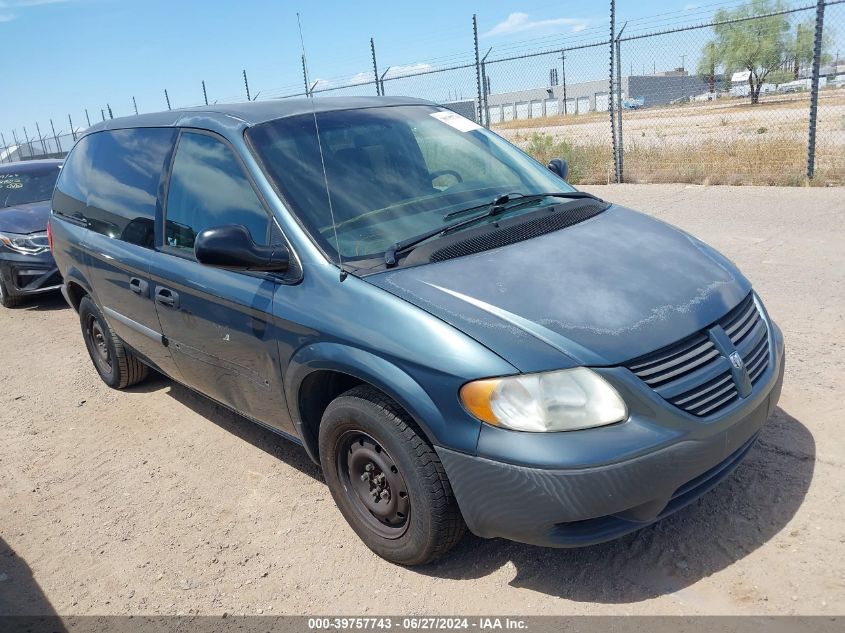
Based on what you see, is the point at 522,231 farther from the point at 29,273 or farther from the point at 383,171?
the point at 29,273

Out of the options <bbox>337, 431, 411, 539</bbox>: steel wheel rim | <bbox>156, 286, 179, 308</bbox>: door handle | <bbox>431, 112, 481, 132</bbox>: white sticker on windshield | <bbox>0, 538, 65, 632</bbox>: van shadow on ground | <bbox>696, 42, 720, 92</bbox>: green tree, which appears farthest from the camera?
<bbox>696, 42, 720, 92</bbox>: green tree

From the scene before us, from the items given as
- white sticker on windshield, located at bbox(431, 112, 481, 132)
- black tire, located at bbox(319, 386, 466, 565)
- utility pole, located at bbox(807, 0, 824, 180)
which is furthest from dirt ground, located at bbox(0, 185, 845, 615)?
Answer: utility pole, located at bbox(807, 0, 824, 180)

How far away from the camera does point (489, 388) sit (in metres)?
2.35

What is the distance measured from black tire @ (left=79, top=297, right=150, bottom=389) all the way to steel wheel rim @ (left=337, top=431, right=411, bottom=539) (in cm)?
260

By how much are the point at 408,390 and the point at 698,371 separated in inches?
40.8

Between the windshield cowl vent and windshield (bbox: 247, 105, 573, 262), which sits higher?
windshield (bbox: 247, 105, 573, 262)

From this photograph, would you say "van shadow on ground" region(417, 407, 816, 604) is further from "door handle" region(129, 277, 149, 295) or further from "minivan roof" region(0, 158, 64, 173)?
"minivan roof" region(0, 158, 64, 173)

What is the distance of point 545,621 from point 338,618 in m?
0.78

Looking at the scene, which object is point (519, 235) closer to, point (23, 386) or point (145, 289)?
point (145, 289)

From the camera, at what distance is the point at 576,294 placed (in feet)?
8.57

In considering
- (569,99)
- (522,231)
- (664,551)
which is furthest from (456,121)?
(569,99)

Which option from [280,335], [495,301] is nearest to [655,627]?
[495,301]

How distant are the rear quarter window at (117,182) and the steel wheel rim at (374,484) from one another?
5.94 ft

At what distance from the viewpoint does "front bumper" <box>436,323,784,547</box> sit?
7.47 feet
